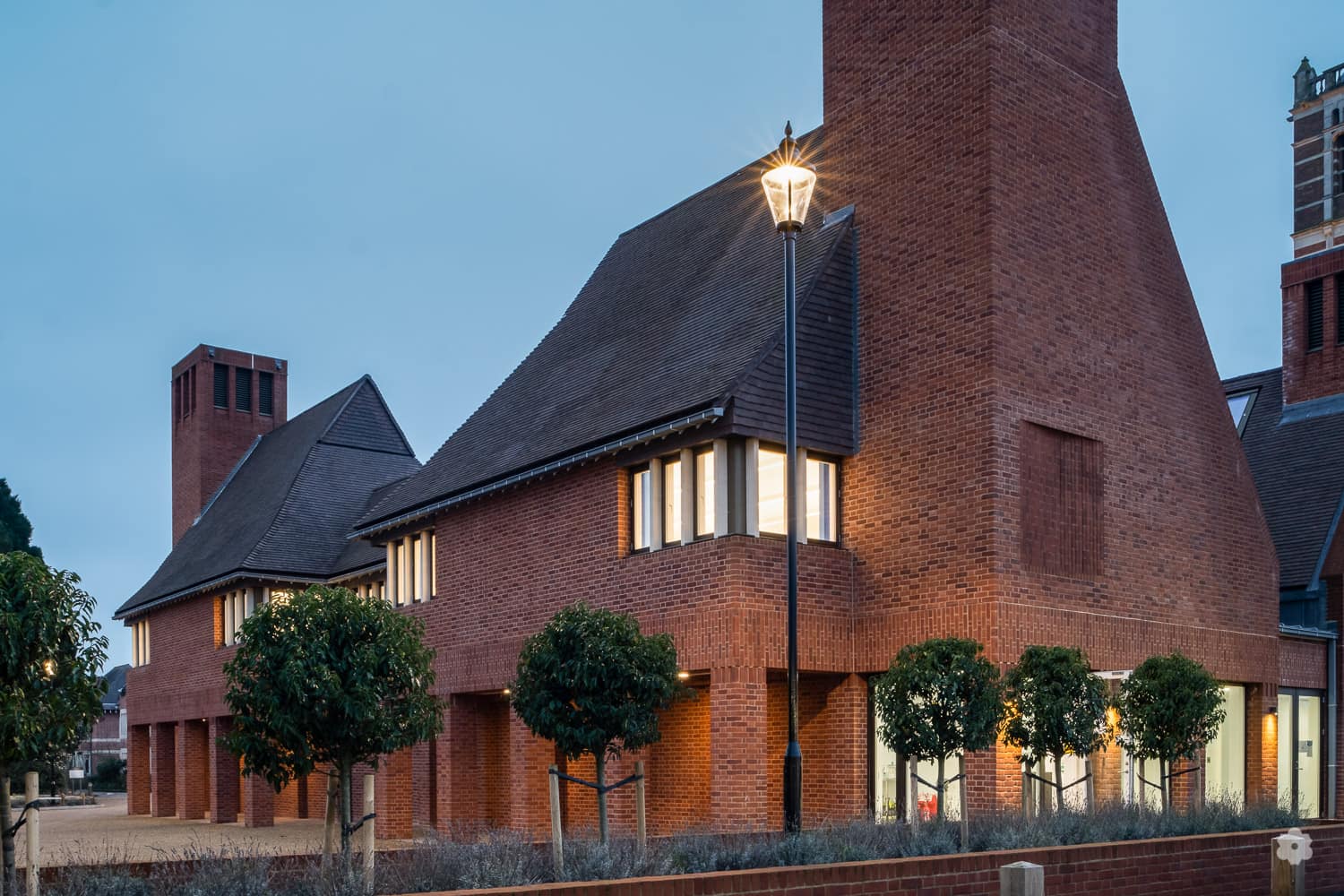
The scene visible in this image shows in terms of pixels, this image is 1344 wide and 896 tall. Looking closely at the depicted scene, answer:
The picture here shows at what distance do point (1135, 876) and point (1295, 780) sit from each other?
605 inches

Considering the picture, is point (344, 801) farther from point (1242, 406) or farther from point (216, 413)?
point (216, 413)

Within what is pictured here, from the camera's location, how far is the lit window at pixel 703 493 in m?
22.0

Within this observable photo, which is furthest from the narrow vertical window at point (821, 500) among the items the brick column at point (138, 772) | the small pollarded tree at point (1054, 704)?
the brick column at point (138, 772)

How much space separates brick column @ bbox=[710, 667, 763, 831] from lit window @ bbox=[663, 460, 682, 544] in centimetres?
255

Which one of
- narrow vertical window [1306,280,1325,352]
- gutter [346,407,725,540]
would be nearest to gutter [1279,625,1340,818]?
narrow vertical window [1306,280,1325,352]

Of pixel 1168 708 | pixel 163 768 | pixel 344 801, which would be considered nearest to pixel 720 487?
pixel 1168 708

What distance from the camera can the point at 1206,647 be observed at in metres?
24.9

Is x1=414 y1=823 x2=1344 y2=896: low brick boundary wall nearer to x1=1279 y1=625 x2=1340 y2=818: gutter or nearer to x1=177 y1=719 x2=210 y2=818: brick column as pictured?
x1=1279 y1=625 x2=1340 y2=818: gutter

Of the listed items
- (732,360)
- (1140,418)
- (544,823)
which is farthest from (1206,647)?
(544,823)

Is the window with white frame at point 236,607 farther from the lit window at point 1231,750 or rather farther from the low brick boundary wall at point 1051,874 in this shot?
the low brick boundary wall at point 1051,874

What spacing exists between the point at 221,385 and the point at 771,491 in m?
33.4

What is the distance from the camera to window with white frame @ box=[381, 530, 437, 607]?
30.0 metres

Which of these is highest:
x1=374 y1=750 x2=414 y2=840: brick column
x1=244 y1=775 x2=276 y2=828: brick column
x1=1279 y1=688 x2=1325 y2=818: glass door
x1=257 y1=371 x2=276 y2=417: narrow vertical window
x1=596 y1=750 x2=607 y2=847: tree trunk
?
x1=257 y1=371 x2=276 y2=417: narrow vertical window

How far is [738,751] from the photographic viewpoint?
68.2 feet
